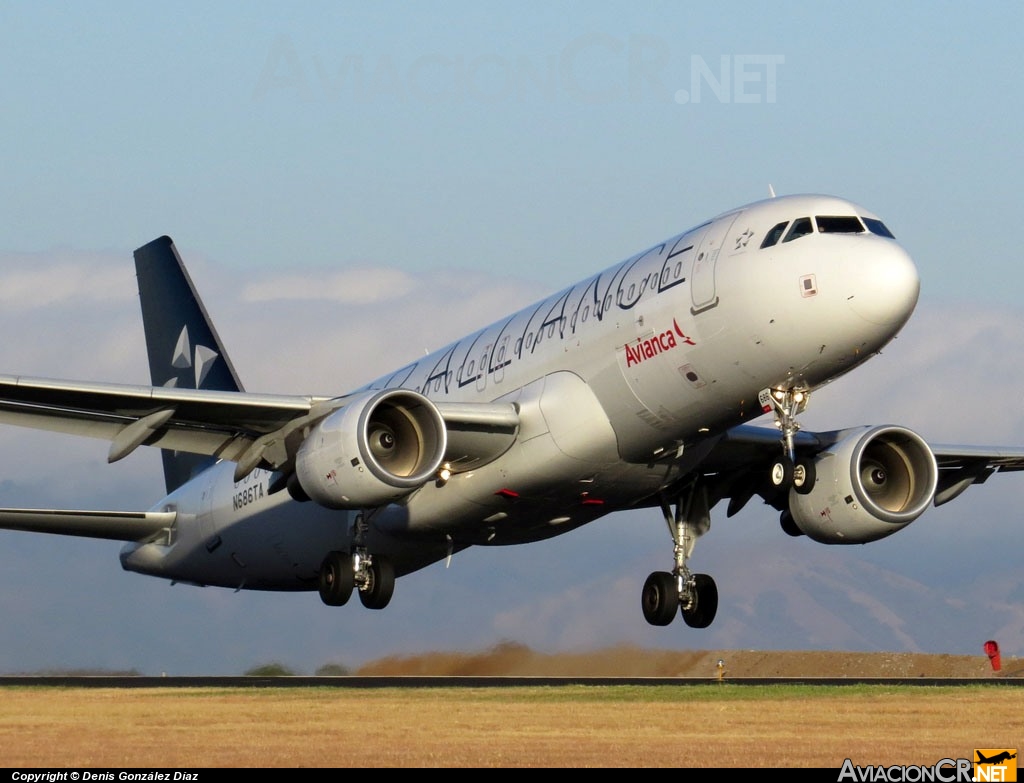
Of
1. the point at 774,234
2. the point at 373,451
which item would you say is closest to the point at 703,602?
the point at 373,451

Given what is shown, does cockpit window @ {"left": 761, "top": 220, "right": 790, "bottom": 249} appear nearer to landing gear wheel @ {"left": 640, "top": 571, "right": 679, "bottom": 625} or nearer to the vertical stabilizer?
landing gear wheel @ {"left": 640, "top": 571, "right": 679, "bottom": 625}

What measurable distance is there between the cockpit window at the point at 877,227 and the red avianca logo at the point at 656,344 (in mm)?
3409

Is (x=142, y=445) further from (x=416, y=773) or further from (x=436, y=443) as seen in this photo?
(x=416, y=773)

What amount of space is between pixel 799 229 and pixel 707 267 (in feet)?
5.32

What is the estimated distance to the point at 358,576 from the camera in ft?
105

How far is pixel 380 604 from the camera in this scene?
107ft

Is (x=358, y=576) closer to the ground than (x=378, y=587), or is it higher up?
higher up

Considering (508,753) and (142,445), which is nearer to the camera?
(508,753)

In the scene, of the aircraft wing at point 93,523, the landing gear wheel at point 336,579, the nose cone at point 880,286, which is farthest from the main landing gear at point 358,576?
the nose cone at point 880,286

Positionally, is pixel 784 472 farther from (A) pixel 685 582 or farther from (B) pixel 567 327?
(A) pixel 685 582

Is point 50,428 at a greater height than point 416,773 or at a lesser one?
greater

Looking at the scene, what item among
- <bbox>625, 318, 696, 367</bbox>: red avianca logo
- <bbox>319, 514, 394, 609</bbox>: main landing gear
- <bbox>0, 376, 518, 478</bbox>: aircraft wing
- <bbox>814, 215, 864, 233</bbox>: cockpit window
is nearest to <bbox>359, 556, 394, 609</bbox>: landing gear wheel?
<bbox>319, 514, 394, 609</bbox>: main landing gear

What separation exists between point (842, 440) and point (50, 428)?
50.9 feet

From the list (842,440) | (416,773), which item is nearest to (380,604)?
(842,440)
